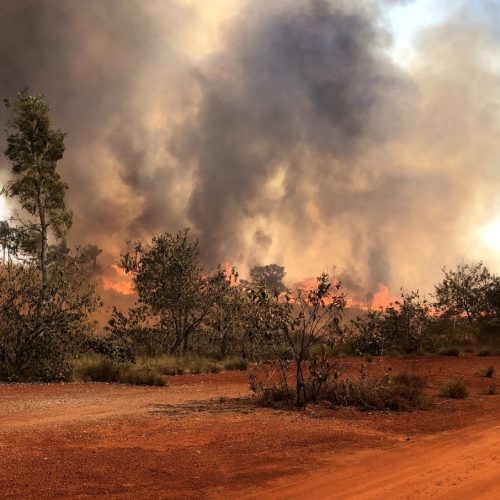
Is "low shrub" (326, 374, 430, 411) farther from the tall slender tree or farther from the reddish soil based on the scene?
the tall slender tree

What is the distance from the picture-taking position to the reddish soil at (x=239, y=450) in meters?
5.96

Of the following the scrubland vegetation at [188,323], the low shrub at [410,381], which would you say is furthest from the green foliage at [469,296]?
the low shrub at [410,381]

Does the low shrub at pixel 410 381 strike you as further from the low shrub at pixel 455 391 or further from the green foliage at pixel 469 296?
the green foliage at pixel 469 296

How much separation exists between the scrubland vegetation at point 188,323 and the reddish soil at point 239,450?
160 cm

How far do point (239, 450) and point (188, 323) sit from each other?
2352 cm

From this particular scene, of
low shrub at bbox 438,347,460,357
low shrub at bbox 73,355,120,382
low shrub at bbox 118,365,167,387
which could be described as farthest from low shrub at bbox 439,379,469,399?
low shrub at bbox 438,347,460,357

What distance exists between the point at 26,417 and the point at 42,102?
61.6 ft

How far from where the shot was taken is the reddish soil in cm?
596

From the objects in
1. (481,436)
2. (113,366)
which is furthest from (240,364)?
(481,436)

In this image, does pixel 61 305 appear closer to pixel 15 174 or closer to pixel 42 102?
pixel 15 174

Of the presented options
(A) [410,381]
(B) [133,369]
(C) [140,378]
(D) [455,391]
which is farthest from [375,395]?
(B) [133,369]

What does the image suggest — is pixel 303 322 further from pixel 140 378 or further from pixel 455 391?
pixel 140 378

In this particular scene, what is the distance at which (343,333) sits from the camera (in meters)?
12.1

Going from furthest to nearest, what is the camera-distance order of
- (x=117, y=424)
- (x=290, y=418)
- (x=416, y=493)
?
(x=290, y=418) → (x=117, y=424) → (x=416, y=493)
